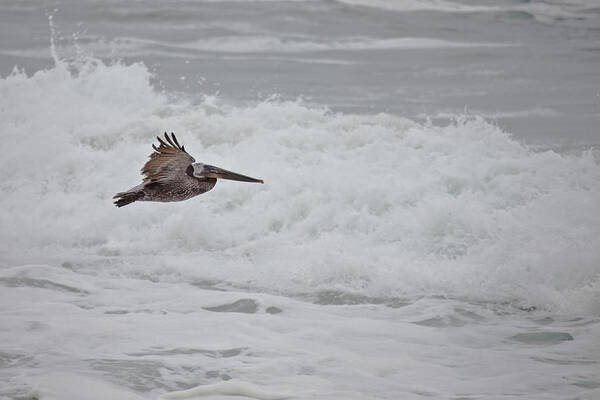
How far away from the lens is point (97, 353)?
6609mm

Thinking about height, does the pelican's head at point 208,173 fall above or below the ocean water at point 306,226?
above

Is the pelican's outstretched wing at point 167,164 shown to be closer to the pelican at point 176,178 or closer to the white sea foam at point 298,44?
the pelican at point 176,178

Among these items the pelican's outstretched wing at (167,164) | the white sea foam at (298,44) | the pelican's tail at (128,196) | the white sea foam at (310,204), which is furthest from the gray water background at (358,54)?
the pelican's tail at (128,196)

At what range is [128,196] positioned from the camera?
3.97 m

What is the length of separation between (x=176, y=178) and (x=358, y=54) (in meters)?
13.6

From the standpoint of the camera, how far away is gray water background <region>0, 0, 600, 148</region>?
45.9 feet

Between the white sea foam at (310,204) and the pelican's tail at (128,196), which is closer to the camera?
the pelican's tail at (128,196)

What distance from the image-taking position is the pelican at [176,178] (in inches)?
162

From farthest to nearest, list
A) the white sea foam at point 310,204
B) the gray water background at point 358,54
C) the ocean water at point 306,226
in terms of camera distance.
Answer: the gray water background at point 358,54
the white sea foam at point 310,204
the ocean water at point 306,226

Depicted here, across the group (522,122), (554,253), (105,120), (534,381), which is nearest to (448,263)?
(554,253)

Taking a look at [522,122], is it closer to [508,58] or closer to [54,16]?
[508,58]

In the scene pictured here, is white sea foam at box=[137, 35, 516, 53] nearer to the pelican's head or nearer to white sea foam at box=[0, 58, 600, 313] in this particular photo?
white sea foam at box=[0, 58, 600, 313]

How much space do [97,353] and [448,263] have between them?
348 cm

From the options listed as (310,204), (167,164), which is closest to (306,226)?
(310,204)
